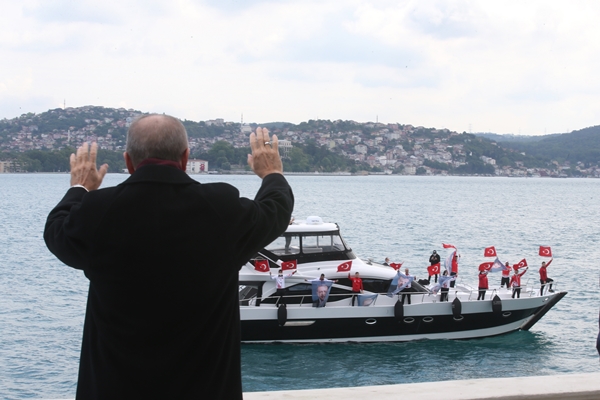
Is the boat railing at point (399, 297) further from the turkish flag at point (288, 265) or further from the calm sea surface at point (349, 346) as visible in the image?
the calm sea surface at point (349, 346)

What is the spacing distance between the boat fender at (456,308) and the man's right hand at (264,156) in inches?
694

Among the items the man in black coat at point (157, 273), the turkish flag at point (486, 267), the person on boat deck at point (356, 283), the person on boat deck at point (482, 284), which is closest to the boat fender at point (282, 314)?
the person on boat deck at point (356, 283)

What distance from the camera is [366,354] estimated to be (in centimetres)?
1903

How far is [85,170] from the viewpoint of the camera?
2828mm

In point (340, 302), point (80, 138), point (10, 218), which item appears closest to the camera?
point (340, 302)

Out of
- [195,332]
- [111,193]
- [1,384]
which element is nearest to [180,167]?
[111,193]

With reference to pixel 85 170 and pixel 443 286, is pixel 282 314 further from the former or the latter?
pixel 85 170

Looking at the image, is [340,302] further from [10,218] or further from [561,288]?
[10,218]

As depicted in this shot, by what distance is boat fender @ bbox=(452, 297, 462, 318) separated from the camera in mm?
19734

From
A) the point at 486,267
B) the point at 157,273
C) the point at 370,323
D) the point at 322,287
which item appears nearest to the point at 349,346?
the point at 370,323

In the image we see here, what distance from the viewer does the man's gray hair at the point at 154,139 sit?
8.50 ft

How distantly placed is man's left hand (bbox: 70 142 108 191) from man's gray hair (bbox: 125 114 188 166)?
11.7 inches

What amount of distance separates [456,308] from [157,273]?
1834 cm

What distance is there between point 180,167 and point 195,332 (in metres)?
0.62
